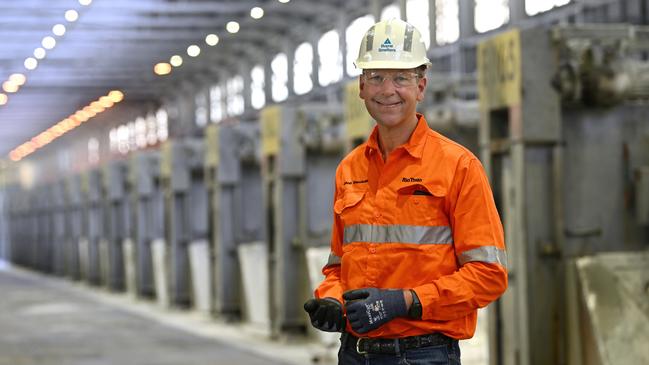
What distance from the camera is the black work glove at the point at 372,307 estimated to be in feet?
12.4

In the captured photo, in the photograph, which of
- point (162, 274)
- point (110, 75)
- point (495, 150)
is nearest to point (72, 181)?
point (110, 75)

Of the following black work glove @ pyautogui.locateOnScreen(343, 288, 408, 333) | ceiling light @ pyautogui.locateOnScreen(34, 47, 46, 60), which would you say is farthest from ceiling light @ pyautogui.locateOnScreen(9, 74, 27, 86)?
black work glove @ pyautogui.locateOnScreen(343, 288, 408, 333)

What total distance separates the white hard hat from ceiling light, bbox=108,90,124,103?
30028 mm

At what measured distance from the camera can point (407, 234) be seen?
154 inches

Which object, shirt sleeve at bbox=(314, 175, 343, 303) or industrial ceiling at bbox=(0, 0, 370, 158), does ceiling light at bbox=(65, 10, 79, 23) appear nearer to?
industrial ceiling at bbox=(0, 0, 370, 158)

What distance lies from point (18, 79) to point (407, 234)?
26.3 metres

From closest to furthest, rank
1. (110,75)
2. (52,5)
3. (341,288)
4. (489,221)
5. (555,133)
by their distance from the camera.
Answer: (489,221)
(341,288)
(555,133)
(52,5)
(110,75)

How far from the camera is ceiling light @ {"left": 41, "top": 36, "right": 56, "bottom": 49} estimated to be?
22859 mm

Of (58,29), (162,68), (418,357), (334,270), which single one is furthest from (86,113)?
(418,357)

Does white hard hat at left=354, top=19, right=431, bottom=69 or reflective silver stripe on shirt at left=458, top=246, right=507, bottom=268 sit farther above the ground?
white hard hat at left=354, top=19, right=431, bottom=69

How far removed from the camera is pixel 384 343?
13.0ft

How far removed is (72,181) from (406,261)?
3232 cm

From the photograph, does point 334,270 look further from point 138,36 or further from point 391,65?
point 138,36

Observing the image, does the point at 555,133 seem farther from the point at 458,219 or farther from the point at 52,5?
the point at 52,5
